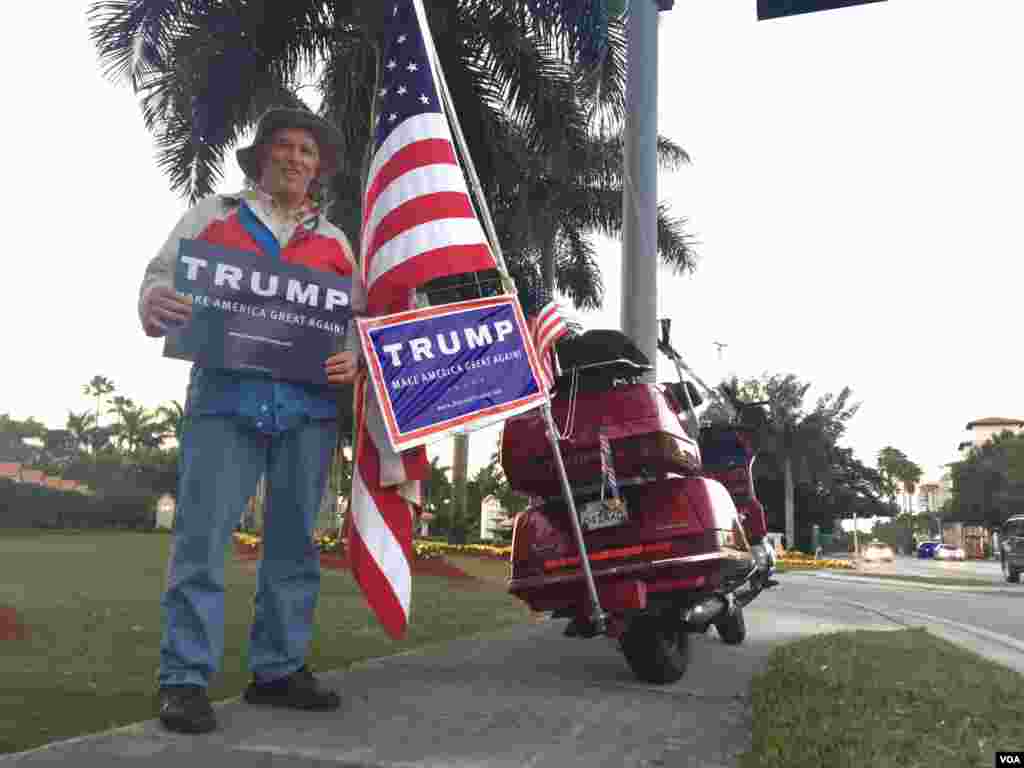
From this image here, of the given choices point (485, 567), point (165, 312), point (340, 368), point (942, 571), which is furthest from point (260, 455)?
point (942, 571)

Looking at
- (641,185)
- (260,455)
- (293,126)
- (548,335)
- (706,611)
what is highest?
(641,185)

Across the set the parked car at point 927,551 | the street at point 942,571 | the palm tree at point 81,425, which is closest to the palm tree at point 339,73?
the street at point 942,571

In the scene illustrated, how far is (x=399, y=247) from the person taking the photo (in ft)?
12.4

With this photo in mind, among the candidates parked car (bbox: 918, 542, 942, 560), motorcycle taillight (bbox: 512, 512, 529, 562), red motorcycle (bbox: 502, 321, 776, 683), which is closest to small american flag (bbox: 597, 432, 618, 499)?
red motorcycle (bbox: 502, 321, 776, 683)

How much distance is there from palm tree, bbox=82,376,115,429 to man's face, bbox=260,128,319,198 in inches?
4100

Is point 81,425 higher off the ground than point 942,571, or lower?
higher

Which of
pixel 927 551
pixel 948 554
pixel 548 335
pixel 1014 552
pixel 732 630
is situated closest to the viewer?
pixel 548 335

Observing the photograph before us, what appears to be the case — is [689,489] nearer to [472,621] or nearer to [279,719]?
[279,719]

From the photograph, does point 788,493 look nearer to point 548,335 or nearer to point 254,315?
point 548,335

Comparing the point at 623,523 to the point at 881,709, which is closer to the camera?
the point at 881,709

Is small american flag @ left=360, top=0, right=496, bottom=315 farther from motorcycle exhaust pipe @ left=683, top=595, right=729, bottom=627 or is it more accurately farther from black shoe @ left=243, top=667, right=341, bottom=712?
motorcycle exhaust pipe @ left=683, top=595, right=729, bottom=627

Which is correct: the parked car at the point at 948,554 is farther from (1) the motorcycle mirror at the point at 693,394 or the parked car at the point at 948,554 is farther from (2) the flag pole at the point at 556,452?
(2) the flag pole at the point at 556,452

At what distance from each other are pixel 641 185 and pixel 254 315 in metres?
5.73

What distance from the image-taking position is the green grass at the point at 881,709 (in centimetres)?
284
